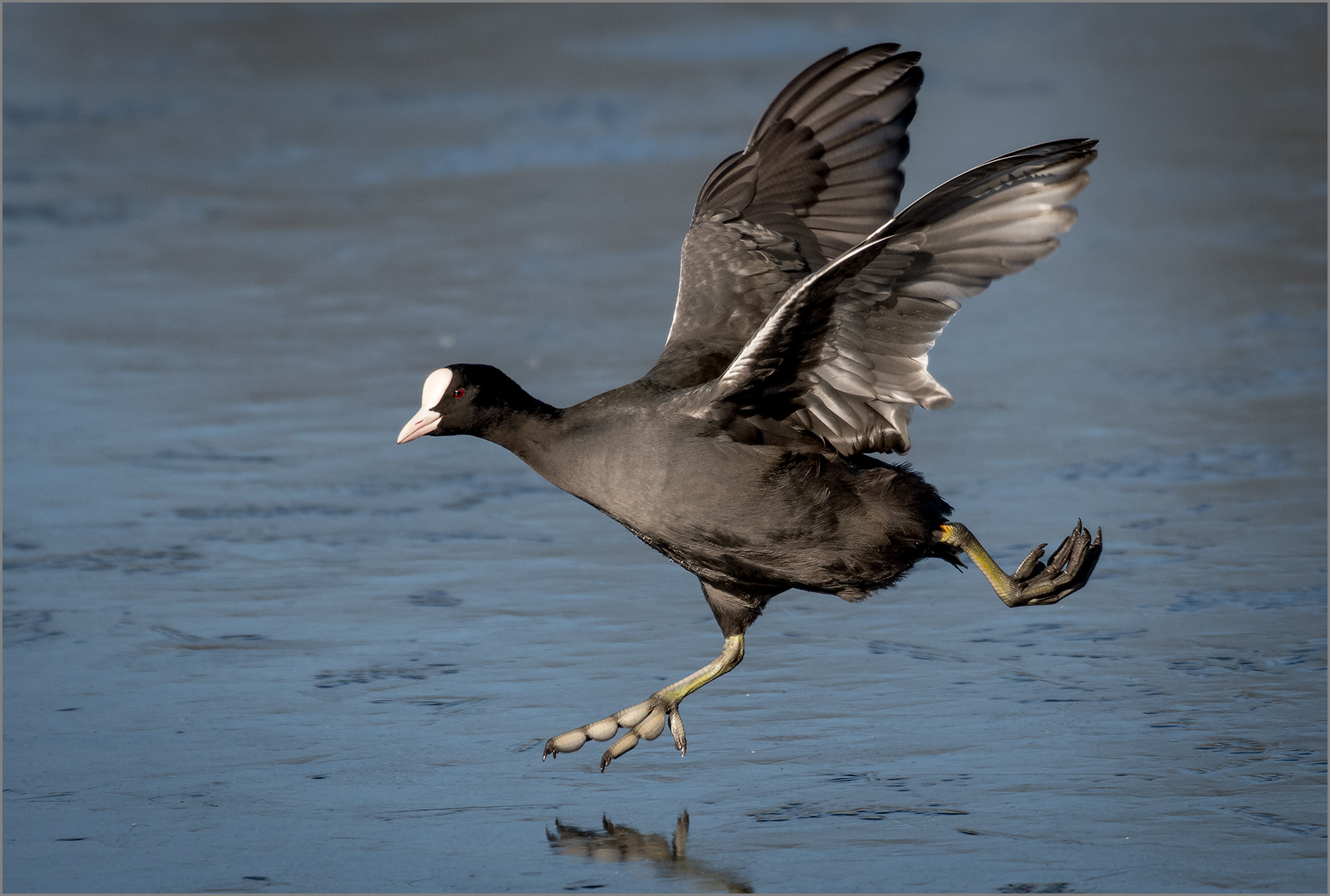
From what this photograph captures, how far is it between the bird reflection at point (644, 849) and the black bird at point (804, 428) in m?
0.49

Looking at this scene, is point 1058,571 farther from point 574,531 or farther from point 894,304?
point 574,531

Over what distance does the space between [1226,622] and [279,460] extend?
12.4 feet

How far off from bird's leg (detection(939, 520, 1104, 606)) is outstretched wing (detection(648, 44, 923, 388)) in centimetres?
107

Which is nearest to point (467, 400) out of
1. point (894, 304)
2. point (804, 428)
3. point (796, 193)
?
point (804, 428)

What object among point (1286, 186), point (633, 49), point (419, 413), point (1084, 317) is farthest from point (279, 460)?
point (633, 49)

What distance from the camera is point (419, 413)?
5.14 m

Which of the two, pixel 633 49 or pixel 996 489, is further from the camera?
pixel 633 49

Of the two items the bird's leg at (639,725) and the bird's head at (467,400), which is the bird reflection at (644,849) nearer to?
the bird's leg at (639,725)

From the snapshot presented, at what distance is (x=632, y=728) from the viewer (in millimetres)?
4781

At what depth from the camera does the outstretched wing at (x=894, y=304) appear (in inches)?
167

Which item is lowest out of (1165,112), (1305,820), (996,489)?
(1305,820)

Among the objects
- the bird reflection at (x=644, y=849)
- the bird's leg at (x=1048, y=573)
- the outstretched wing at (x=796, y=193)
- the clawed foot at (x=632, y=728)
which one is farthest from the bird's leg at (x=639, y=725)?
the outstretched wing at (x=796, y=193)

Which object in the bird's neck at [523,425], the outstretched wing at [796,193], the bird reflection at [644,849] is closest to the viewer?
the bird reflection at [644,849]

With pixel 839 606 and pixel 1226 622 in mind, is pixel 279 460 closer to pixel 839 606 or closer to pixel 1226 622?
pixel 839 606
